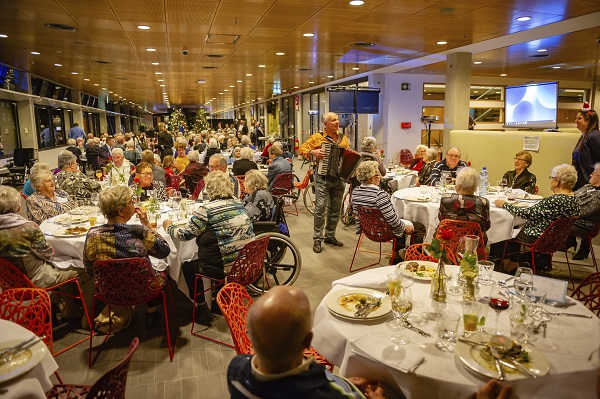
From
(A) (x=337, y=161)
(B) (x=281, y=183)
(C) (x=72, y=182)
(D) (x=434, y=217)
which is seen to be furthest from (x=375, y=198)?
(C) (x=72, y=182)

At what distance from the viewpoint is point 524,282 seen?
2090 mm

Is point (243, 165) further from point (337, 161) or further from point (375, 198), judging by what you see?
point (375, 198)

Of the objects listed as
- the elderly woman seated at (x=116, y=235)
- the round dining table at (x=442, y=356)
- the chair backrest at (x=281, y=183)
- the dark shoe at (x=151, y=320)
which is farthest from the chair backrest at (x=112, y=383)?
the chair backrest at (x=281, y=183)

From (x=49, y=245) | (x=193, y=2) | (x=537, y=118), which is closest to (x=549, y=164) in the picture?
(x=537, y=118)

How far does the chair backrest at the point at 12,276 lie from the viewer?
3020 mm

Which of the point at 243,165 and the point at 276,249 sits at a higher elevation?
the point at 243,165

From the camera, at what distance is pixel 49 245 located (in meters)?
3.41

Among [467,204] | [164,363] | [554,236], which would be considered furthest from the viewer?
[554,236]

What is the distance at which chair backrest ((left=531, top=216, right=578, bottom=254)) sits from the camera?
399 cm

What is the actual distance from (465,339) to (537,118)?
7672 mm

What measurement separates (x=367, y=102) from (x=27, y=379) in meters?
11.5

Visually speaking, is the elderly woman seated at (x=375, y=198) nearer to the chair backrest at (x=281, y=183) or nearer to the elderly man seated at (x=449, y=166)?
the elderly man seated at (x=449, y=166)

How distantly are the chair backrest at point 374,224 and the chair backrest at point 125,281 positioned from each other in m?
2.23

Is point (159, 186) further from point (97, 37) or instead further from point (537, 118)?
point (537, 118)
